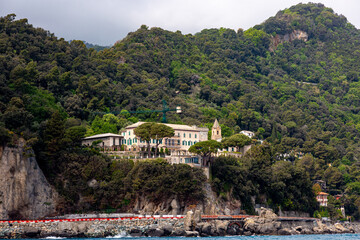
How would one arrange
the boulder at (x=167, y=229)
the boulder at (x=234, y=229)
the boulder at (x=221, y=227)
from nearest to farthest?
the boulder at (x=167, y=229) → the boulder at (x=221, y=227) → the boulder at (x=234, y=229)

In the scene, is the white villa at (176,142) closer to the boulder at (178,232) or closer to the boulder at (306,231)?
the boulder at (178,232)

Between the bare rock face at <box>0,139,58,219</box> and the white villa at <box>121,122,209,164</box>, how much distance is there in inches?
746

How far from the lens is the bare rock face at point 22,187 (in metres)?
65.4

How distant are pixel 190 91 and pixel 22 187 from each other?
79.0 meters

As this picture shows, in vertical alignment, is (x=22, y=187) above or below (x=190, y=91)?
below

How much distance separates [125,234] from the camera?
6431cm

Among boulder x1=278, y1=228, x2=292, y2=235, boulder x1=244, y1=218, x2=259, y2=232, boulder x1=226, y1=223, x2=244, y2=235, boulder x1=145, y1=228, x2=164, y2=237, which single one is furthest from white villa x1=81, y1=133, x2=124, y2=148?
boulder x1=278, y1=228, x2=292, y2=235

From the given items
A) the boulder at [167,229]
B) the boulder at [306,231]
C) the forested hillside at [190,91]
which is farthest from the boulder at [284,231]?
the forested hillside at [190,91]

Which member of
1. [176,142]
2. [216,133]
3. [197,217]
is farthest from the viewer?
[216,133]

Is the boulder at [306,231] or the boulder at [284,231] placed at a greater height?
the boulder at [284,231]

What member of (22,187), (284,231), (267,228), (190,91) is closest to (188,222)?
(267,228)

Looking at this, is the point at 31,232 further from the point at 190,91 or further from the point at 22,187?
the point at 190,91

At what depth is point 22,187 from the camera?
67.3 m

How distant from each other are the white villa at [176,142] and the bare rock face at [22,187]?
18950mm
